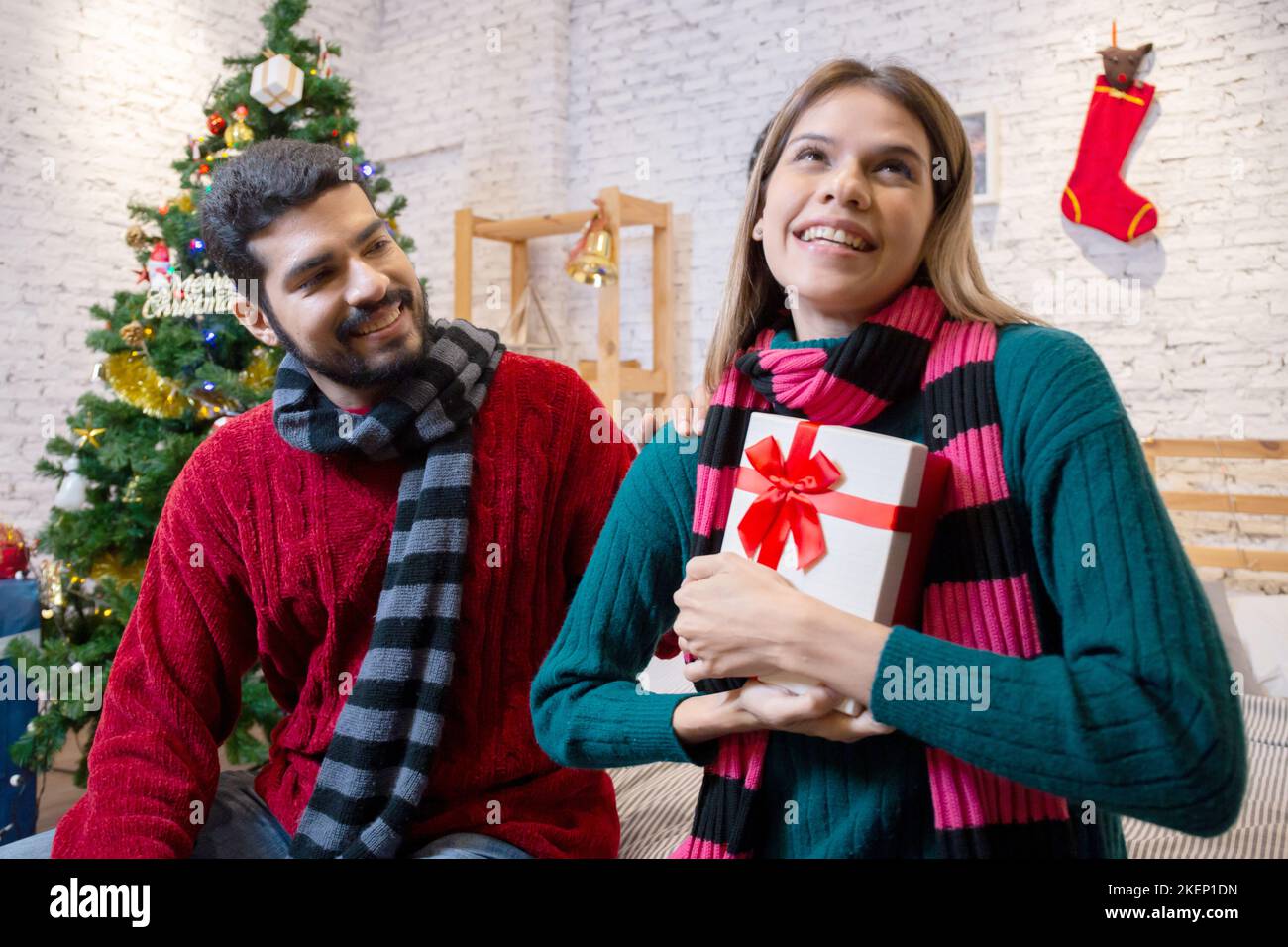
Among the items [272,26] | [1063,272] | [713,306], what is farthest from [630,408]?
[272,26]

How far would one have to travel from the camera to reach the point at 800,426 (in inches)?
33.1

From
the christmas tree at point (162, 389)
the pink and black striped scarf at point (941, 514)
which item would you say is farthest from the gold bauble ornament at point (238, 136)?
the pink and black striped scarf at point (941, 514)

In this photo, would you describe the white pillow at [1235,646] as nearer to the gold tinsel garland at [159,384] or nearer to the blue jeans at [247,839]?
the blue jeans at [247,839]

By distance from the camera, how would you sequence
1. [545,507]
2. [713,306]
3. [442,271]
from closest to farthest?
[545,507], [713,306], [442,271]

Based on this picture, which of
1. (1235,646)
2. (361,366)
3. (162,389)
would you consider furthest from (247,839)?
(1235,646)

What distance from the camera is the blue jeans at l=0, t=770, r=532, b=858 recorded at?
4.11 feet

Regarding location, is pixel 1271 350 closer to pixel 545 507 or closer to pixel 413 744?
pixel 545 507

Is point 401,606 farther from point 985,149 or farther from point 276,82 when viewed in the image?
point 985,149

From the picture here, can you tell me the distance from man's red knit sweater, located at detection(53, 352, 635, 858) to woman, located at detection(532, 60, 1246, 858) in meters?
0.38

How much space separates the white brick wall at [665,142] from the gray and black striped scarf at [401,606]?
7.50 ft

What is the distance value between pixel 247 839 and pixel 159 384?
5.15 feet

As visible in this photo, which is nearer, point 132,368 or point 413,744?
point 413,744
